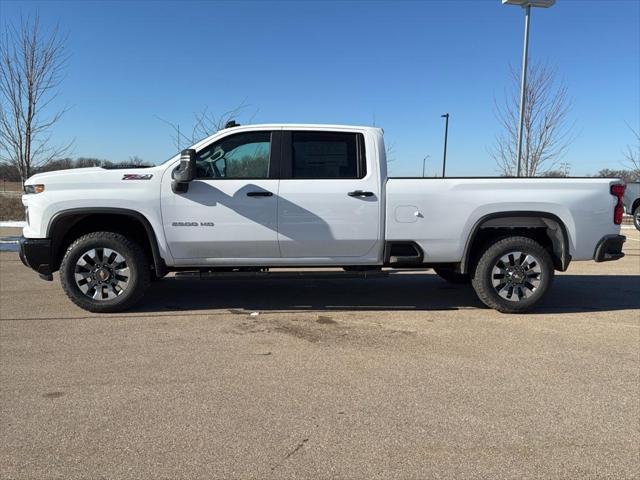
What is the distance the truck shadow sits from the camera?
Answer: 6094mm

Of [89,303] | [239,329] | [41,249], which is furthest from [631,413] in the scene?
[41,249]

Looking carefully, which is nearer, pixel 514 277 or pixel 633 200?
pixel 514 277

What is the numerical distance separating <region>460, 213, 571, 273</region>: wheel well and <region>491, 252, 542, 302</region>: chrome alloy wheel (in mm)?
284

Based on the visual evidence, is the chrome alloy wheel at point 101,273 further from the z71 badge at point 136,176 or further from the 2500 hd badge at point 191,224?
the z71 badge at point 136,176

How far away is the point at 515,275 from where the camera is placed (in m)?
5.82

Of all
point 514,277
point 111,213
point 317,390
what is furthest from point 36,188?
point 514,277

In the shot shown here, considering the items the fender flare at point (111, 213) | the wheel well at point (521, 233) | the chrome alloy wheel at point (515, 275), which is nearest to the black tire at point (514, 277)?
the chrome alloy wheel at point (515, 275)

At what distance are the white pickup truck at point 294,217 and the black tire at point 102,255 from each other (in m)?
0.01

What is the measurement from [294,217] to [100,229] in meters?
2.31

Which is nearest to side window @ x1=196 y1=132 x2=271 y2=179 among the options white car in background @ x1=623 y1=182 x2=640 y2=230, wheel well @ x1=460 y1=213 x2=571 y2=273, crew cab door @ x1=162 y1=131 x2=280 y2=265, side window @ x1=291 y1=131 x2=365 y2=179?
crew cab door @ x1=162 y1=131 x2=280 y2=265

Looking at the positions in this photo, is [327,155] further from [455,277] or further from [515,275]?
[455,277]

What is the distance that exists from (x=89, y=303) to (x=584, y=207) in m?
5.80

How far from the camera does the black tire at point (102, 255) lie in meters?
5.46

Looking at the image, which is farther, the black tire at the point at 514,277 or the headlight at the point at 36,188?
the black tire at the point at 514,277
